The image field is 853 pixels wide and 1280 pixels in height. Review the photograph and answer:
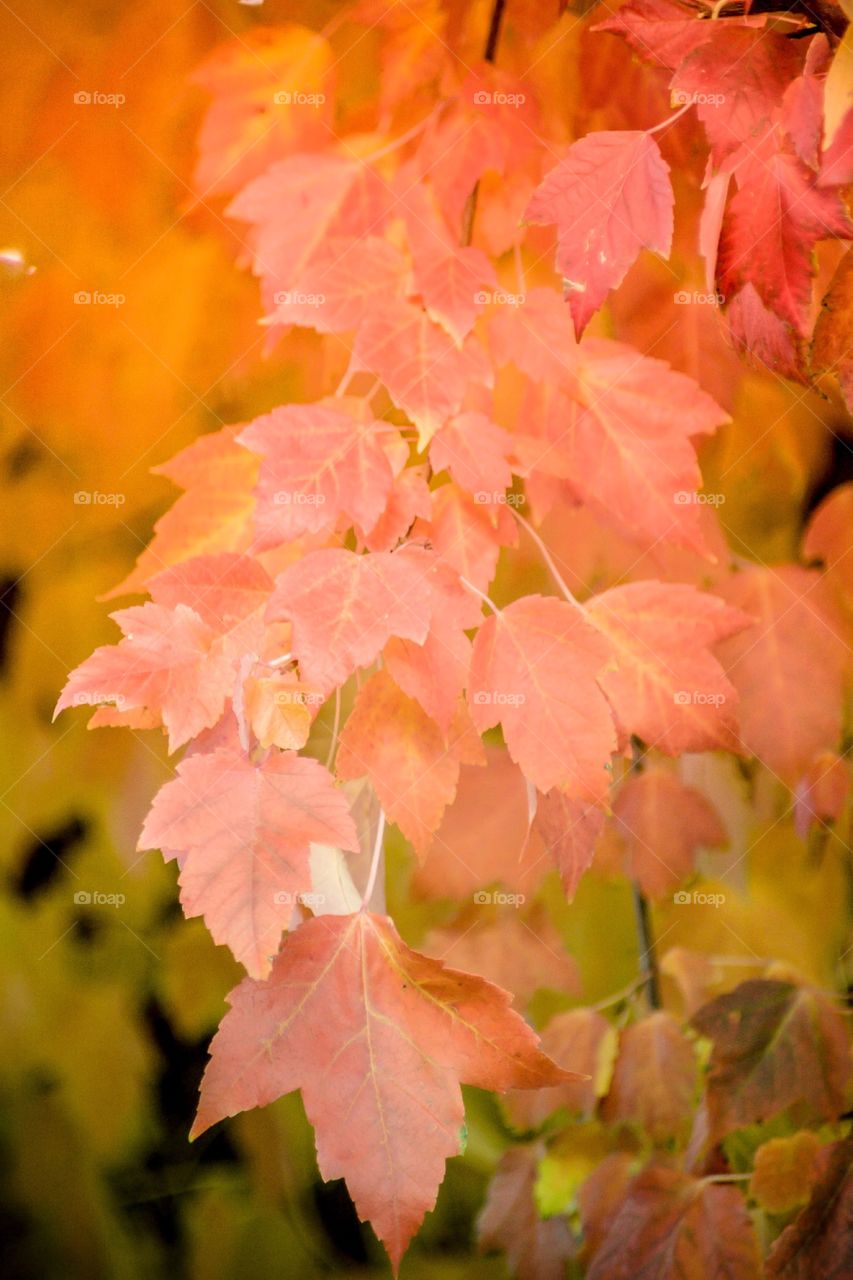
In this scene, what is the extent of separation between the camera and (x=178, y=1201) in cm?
81

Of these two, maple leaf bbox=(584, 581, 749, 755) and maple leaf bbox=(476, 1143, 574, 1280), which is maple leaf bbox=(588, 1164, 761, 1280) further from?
maple leaf bbox=(584, 581, 749, 755)

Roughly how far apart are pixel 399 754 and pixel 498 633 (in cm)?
10

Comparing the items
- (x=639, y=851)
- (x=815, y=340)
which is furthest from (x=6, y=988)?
(x=815, y=340)

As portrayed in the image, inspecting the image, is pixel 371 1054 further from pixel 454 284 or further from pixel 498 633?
pixel 454 284

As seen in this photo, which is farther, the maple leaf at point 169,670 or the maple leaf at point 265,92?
the maple leaf at point 265,92

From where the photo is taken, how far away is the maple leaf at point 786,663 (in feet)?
2.44

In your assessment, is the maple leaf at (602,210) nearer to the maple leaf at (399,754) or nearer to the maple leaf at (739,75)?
the maple leaf at (739,75)

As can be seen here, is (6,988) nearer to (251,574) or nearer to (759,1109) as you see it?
(251,574)

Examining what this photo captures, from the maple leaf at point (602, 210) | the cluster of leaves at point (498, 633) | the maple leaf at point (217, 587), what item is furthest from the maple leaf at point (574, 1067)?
the maple leaf at point (602, 210)

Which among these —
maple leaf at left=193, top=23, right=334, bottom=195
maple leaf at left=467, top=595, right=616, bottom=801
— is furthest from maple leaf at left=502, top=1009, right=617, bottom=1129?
maple leaf at left=193, top=23, right=334, bottom=195

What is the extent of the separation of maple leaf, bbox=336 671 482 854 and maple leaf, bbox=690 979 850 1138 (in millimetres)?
297

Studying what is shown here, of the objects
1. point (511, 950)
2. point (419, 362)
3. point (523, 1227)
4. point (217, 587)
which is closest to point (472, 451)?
point (419, 362)

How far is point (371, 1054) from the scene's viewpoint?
55 cm

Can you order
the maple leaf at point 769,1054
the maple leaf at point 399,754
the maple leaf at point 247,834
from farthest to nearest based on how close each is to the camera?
the maple leaf at point 769,1054 → the maple leaf at point 399,754 → the maple leaf at point 247,834
